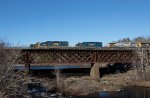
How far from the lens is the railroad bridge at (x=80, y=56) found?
70000 millimetres

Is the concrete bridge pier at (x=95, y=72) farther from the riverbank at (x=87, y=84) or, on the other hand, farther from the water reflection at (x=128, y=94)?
the water reflection at (x=128, y=94)

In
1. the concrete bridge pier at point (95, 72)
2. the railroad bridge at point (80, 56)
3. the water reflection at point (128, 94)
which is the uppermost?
the railroad bridge at point (80, 56)

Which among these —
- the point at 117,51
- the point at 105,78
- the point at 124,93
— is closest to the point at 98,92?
the point at 124,93

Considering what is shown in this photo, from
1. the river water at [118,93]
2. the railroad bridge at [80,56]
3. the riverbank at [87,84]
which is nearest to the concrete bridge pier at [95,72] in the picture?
the railroad bridge at [80,56]

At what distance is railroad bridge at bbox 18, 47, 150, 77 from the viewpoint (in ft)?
230

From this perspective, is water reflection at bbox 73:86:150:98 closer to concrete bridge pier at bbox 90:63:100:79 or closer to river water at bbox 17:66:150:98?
river water at bbox 17:66:150:98

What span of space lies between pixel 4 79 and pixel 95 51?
54908 millimetres

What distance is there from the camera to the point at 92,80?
6912 cm

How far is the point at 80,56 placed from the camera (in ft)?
248

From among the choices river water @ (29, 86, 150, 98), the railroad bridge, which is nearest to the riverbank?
river water @ (29, 86, 150, 98)

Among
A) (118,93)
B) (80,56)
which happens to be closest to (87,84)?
(118,93)

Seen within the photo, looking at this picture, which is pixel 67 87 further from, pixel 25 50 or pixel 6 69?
pixel 6 69

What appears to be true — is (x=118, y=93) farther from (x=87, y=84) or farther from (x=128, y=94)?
(x=87, y=84)

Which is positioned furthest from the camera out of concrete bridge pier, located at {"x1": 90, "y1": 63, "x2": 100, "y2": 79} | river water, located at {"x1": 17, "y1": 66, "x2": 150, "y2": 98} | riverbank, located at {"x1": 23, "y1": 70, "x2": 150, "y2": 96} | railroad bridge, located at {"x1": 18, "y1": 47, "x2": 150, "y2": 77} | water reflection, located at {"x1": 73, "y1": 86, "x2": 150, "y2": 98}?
concrete bridge pier, located at {"x1": 90, "y1": 63, "x2": 100, "y2": 79}
